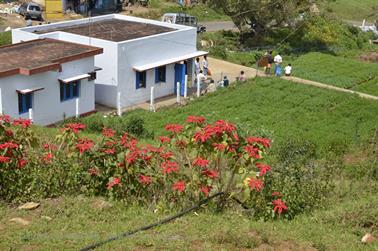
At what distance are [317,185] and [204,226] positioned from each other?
10.3 feet

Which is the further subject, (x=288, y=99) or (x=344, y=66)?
(x=344, y=66)

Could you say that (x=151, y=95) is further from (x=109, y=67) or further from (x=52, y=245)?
(x=52, y=245)

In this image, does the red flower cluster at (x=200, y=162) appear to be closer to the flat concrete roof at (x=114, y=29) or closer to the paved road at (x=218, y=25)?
the flat concrete roof at (x=114, y=29)

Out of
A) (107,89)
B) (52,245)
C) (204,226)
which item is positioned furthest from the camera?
(107,89)

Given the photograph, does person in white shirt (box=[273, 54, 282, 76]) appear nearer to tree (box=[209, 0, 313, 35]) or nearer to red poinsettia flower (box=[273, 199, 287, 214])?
tree (box=[209, 0, 313, 35])

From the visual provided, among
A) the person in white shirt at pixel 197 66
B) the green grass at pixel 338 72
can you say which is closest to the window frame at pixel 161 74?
the person in white shirt at pixel 197 66

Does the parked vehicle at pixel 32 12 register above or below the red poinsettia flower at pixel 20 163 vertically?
below

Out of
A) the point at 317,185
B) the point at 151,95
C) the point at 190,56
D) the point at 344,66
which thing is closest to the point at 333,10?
the point at 344,66

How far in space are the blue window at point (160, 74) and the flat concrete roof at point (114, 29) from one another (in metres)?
1.66

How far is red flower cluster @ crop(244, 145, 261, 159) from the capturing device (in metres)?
9.41

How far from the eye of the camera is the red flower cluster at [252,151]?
9.41 metres

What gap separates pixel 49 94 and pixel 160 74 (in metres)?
6.40

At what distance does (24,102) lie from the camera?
72.9ft

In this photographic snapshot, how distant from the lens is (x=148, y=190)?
10062 millimetres
